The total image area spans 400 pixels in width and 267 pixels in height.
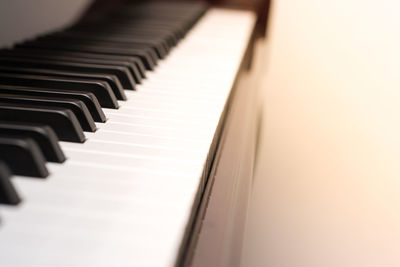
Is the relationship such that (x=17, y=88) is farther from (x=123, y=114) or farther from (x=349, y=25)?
(x=349, y=25)

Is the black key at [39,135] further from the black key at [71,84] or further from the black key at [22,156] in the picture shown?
the black key at [71,84]

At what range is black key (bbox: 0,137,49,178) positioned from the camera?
1.54 feet

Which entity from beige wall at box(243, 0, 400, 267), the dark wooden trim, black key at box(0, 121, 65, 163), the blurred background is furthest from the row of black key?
beige wall at box(243, 0, 400, 267)

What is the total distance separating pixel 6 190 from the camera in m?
0.42

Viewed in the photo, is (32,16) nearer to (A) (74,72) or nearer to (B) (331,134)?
(A) (74,72)

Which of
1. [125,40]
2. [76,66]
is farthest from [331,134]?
[76,66]

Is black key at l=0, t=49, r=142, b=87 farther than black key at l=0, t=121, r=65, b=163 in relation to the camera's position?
Yes

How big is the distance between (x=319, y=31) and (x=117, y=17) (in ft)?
2.88

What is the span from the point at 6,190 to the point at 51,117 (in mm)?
177

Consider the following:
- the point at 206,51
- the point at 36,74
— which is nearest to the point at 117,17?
the point at 206,51

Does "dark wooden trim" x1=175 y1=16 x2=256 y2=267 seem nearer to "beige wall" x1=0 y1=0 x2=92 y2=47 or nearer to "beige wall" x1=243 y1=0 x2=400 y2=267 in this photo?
"beige wall" x1=0 y1=0 x2=92 y2=47

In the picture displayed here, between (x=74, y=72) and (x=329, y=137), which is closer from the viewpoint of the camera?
(x=74, y=72)

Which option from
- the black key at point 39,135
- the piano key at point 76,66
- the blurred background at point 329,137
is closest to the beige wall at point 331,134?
the blurred background at point 329,137

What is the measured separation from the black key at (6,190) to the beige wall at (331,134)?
1.33 m
